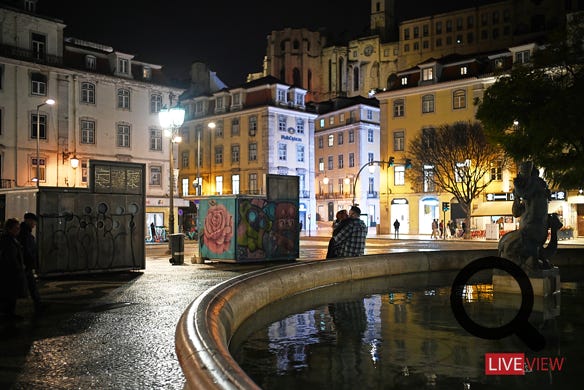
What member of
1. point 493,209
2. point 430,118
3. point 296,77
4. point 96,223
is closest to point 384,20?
point 296,77

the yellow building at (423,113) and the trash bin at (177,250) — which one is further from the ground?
the yellow building at (423,113)

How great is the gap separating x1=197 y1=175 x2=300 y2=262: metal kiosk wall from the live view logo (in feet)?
38.9

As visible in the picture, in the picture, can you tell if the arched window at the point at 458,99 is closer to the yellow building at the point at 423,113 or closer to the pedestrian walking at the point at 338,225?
the yellow building at the point at 423,113

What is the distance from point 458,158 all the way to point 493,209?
4.76 metres

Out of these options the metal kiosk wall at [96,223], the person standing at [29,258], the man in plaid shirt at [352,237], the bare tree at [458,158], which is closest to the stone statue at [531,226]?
the man in plaid shirt at [352,237]

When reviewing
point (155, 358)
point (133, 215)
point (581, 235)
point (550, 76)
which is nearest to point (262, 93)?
point (581, 235)

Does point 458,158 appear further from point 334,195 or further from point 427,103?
point 334,195

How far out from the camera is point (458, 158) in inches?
1847

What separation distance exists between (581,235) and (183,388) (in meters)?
46.6

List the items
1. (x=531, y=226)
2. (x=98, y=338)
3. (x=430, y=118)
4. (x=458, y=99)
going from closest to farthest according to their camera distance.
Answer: (x=98, y=338), (x=531, y=226), (x=458, y=99), (x=430, y=118)

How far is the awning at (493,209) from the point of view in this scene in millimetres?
46275

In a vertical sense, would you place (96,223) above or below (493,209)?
below

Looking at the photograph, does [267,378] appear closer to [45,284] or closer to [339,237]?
[339,237]

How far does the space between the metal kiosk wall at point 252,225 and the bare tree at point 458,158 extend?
27402 millimetres
